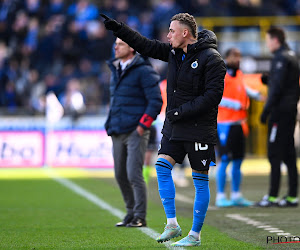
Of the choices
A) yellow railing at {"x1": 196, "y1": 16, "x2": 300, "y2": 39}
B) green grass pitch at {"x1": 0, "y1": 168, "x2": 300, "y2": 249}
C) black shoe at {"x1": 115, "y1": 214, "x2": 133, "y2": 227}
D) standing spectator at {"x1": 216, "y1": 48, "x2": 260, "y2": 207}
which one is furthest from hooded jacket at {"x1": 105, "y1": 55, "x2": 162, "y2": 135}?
yellow railing at {"x1": 196, "y1": 16, "x2": 300, "y2": 39}

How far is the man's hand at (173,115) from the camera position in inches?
255

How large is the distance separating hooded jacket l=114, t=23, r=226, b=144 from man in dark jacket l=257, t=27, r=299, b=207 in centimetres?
392

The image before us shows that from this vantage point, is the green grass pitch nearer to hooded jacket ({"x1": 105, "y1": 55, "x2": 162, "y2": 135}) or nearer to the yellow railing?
hooded jacket ({"x1": 105, "y1": 55, "x2": 162, "y2": 135})

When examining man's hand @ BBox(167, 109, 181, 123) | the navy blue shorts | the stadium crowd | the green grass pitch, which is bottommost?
the green grass pitch

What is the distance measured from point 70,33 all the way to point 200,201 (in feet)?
58.9

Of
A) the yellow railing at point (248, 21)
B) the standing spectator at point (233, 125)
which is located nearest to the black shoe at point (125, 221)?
the standing spectator at point (233, 125)

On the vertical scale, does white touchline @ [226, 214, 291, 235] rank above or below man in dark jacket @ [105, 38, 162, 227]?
below

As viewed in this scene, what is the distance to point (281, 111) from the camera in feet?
34.6

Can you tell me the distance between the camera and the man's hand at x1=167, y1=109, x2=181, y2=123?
6484mm

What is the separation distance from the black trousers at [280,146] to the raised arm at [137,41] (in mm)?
4066

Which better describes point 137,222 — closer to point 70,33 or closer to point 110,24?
point 110,24

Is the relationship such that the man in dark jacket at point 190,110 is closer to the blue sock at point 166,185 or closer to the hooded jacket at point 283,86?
the blue sock at point 166,185

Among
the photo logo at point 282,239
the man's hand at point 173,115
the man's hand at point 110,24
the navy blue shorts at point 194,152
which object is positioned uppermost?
the man's hand at point 110,24

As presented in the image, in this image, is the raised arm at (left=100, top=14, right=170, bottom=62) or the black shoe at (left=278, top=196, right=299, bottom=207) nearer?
the raised arm at (left=100, top=14, right=170, bottom=62)
